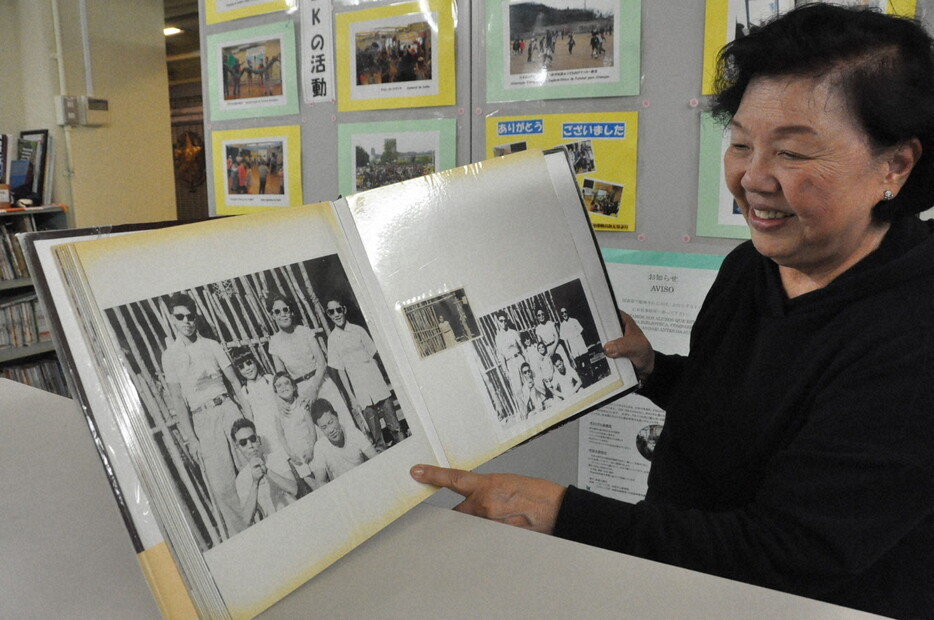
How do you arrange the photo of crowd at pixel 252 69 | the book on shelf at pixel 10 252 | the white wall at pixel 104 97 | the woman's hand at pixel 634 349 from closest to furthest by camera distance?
1. the woman's hand at pixel 634 349
2. the photo of crowd at pixel 252 69
3. the book on shelf at pixel 10 252
4. the white wall at pixel 104 97

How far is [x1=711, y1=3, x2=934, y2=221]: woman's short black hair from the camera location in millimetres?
651

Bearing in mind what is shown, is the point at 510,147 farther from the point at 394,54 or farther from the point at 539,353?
the point at 539,353

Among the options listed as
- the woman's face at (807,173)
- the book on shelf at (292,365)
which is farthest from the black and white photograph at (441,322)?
the woman's face at (807,173)

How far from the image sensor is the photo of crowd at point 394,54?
149cm

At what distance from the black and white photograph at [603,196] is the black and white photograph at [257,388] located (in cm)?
92

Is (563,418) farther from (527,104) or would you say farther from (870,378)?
(527,104)

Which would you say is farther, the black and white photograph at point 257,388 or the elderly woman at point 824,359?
the elderly woman at point 824,359

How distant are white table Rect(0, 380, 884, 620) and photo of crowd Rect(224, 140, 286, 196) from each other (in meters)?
1.40

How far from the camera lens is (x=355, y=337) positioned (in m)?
0.51

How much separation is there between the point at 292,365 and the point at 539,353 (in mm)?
309

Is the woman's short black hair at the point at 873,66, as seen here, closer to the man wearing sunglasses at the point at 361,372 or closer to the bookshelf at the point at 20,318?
the man wearing sunglasses at the point at 361,372

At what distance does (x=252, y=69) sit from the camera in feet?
5.78

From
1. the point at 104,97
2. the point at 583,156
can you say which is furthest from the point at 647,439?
the point at 104,97

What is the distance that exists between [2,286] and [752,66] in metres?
3.70
